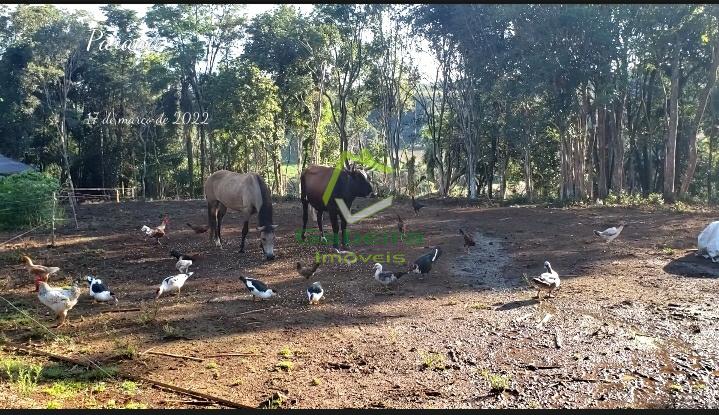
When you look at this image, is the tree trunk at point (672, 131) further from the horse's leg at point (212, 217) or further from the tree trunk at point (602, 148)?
the horse's leg at point (212, 217)

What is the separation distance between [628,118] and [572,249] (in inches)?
891

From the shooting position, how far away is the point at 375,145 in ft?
142

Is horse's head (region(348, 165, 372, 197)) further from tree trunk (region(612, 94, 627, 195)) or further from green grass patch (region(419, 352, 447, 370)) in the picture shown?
tree trunk (region(612, 94, 627, 195))

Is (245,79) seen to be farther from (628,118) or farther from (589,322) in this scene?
(589,322)

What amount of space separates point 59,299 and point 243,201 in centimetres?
619

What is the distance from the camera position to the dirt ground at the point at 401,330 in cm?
529

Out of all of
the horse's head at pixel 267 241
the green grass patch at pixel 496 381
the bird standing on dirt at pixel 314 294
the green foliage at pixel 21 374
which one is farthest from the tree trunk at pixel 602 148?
the green foliage at pixel 21 374

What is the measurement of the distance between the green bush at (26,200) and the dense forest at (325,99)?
745 inches

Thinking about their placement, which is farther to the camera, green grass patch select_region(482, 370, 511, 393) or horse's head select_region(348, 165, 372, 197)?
→ horse's head select_region(348, 165, 372, 197)

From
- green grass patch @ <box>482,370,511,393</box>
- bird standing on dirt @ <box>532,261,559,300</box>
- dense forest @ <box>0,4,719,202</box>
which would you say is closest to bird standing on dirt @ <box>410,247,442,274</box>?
Result: bird standing on dirt @ <box>532,261,559,300</box>

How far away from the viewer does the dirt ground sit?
5289 mm

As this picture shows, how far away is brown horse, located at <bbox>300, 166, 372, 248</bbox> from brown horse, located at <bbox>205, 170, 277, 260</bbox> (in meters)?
1.58

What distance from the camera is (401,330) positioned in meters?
7.26

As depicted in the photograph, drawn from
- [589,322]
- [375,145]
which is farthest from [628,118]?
[589,322]
